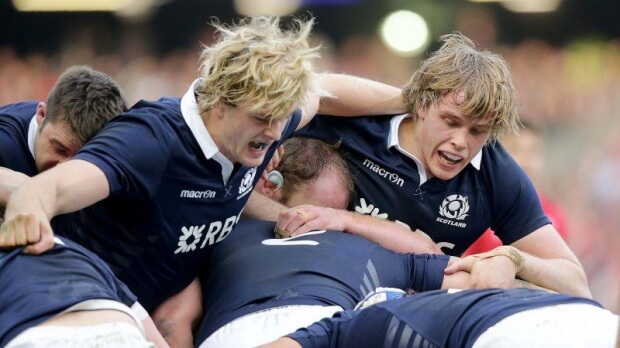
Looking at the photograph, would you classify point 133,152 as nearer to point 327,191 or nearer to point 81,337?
point 81,337

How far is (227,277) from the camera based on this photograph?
9.17 feet

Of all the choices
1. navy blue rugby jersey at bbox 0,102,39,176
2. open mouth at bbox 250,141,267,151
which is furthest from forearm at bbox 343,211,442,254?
navy blue rugby jersey at bbox 0,102,39,176

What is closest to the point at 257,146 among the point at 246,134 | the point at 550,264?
the point at 246,134

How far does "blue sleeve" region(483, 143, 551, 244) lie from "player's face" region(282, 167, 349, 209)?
0.47m

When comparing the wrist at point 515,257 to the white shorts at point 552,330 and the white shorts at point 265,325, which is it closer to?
the white shorts at point 265,325

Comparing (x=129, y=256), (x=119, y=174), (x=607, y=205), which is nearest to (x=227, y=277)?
(x=129, y=256)

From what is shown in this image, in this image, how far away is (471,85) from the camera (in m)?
3.12

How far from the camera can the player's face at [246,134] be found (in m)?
2.61

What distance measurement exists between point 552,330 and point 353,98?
4.14 feet

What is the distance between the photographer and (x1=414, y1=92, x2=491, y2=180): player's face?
3113 millimetres

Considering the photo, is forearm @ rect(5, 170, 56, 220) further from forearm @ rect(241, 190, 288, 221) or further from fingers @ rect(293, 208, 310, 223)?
forearm @ rect(241, 190, 288, 221)

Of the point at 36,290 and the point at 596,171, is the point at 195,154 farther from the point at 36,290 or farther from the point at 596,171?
the point at 596,171

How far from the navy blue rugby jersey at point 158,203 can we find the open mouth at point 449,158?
1.94ft

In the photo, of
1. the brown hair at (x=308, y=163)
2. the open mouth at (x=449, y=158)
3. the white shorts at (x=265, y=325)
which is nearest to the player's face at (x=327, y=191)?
the brown hair at (x=308, y=163)
